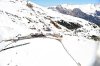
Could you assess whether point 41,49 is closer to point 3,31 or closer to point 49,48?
point 49,48

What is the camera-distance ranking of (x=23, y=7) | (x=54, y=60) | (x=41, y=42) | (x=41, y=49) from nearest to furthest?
(x=54, y=60) → (x=41, y=49) → (x=41, y=42) → (x=23, y=7)

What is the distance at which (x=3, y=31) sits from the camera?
50.6 feet

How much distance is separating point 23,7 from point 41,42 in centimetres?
1673

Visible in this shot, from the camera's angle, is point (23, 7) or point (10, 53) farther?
point (23, 7)

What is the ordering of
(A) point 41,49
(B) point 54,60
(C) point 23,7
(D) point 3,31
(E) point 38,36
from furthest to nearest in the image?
(C) point 23,7
(D) point 3,31
(E) point 38,36
(A) point 41,49
(B) point 54,60

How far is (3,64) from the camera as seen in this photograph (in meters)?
7.83

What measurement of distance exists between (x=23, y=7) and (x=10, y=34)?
1109 centimetres

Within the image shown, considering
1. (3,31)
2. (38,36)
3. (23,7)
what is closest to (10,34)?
(3,31)

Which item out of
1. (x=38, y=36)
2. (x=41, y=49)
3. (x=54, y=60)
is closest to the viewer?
(x=54, y=60)

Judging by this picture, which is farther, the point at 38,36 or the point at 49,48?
the point at 38,36

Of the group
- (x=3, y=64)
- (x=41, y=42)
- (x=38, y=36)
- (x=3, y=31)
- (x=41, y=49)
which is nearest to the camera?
(x=3, y=64)

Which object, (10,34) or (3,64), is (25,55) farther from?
(10,34)

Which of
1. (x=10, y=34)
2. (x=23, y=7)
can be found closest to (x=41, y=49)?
(x=10, y=34)

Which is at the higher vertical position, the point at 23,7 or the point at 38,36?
the point at 23,7
